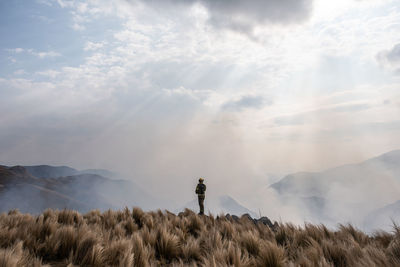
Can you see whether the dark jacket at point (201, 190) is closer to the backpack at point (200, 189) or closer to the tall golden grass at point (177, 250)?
the backpack at point (200, 189)

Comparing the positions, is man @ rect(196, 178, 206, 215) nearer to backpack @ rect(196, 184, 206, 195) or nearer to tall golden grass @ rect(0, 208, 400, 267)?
backpack @ rect(196, 184, 206, 195)

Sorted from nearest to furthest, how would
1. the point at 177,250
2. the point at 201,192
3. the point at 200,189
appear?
the point at 177,250 < the point at 201,192 < the point at 200,189

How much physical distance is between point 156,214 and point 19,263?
23.0 feet

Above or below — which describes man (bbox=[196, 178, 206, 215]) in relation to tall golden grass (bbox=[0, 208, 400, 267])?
above

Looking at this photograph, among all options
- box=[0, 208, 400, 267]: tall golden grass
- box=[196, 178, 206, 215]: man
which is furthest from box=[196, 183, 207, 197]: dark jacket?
box=[0, 208, 400, 267]: tall golden grass

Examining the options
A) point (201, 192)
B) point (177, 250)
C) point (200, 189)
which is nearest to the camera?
point (177, 250)

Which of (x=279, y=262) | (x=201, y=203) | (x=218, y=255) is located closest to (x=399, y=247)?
(x=279, y=262)

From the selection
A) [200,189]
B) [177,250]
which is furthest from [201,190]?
[177,250]

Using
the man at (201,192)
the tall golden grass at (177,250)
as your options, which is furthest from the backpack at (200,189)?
the tall golden grass at (177,250)

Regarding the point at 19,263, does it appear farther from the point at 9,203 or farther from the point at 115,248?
the point at 9,203

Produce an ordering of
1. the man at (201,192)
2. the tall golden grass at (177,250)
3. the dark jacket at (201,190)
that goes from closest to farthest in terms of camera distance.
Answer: the tall golden grass at (177,250)
the man at (201,192)
the dark jacket at (201,190)

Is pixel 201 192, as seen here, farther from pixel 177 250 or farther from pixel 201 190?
pixel 177 250

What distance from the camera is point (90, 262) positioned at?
124 inches

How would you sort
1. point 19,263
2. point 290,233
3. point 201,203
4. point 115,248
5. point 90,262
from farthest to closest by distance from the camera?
point 201,203 → point 290,233 → point 115,248 → point 90,262 → point 19,263
